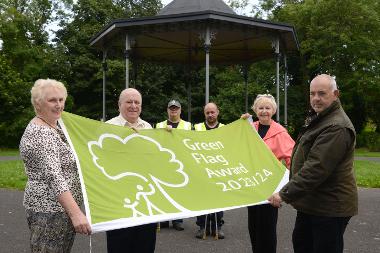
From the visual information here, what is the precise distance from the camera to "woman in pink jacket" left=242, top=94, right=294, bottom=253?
4.61 metres

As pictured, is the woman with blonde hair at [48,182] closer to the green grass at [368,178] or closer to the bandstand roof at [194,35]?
the bandstand roof at [194,35]

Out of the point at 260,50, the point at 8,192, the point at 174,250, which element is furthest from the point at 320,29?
the point at 174,250

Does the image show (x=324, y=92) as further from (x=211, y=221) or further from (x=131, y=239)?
(x=211, y=221)

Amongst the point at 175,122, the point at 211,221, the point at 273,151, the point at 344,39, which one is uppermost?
the point at 344,39

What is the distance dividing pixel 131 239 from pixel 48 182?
1.27 m

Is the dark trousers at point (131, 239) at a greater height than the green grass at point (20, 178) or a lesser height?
greater

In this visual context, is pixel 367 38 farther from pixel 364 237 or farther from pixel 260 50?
pixel 364 237

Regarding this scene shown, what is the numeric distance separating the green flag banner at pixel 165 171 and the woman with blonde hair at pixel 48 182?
8.6 inches

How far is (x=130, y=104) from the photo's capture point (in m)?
4.17

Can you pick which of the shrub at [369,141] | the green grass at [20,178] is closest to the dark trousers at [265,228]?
the green grass at [20,178]

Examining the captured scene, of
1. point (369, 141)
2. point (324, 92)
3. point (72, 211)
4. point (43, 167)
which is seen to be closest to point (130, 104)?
point (43, 167)

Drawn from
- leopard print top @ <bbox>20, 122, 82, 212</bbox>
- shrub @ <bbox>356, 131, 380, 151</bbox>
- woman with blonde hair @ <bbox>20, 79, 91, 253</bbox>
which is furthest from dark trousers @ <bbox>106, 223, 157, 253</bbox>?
shrub @ <bbox>356, 131, 380, 151</bbox>

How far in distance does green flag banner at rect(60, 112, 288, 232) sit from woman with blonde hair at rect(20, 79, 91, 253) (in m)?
0.22

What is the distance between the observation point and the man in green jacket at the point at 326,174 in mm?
3410
